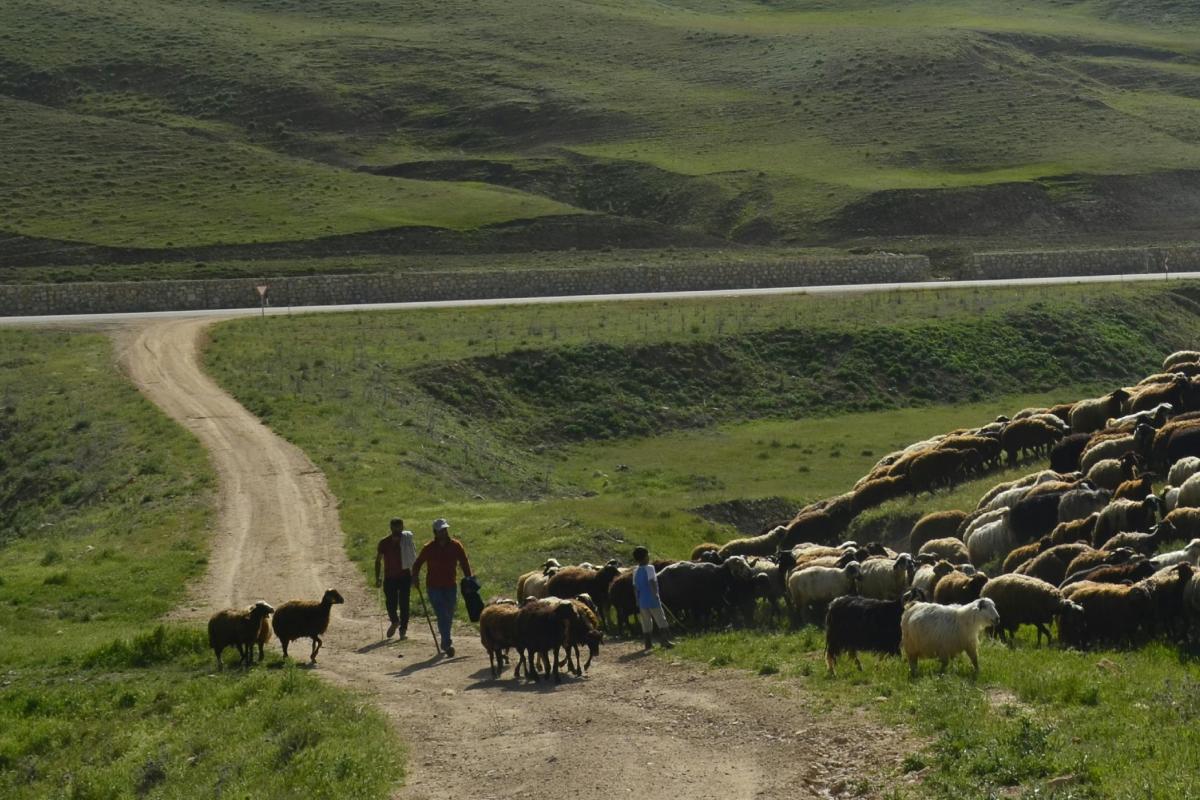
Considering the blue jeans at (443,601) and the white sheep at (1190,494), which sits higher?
the white sheep at (1190,494)

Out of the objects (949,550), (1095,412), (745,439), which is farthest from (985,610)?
(745,439)

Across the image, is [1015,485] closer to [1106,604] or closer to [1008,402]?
[1106,604]

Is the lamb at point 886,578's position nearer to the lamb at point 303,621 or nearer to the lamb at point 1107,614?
the lamb at point 1107,614

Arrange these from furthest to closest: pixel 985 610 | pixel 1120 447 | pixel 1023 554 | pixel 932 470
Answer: pixel 932 470
pixel 1120 447
pixel 1023 554
pixel 985 610

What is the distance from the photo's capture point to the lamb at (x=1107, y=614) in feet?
59.3

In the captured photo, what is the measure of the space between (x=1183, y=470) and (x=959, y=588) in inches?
284

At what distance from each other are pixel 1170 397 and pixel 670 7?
137147 mm

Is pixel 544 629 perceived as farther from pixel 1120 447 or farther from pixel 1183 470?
pixel 1120 447

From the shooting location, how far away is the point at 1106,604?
18.3m

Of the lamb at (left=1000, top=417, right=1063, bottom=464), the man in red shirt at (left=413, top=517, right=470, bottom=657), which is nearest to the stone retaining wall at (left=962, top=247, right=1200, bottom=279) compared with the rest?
the lamb at (left=1000, top=417, right=1063, bottom=464)

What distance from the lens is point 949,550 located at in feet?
79.5

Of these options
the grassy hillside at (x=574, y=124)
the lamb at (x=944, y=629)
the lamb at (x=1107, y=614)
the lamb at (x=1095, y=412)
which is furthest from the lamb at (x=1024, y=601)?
the grassy hillside at (x=574, y=124)

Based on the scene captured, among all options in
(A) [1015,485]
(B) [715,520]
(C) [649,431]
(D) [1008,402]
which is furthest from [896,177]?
(A) [1015,485]

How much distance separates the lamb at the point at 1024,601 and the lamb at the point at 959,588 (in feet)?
1.39
